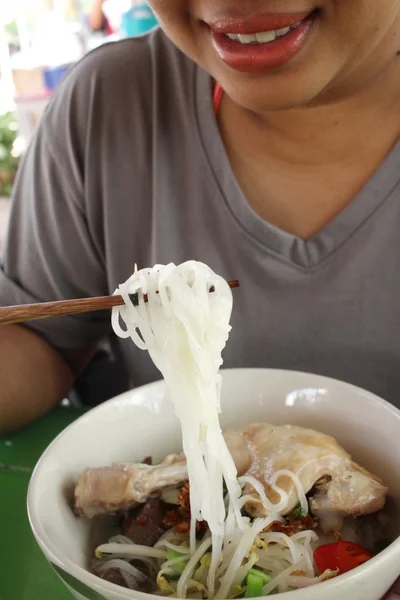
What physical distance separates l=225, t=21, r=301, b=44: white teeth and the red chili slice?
0.70 meters

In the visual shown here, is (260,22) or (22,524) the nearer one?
(260,22)

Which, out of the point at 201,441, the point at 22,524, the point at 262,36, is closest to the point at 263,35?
the point at 262,36

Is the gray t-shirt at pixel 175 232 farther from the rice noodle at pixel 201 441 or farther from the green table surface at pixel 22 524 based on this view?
the rice noodle at pixel 201 441

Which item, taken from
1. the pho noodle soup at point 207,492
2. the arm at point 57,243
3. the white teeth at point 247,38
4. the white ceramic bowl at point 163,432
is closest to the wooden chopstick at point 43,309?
the pho noodle soup at point 207,492

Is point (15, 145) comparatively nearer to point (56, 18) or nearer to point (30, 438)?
point (56, 18)

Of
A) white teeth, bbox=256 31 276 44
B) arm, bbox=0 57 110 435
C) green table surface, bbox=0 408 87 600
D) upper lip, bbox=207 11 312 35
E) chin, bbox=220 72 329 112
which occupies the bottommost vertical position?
green table surface, bbox=0 408 87 600

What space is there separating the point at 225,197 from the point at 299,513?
2.00ft

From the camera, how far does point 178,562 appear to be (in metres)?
0.80

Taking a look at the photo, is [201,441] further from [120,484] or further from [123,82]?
[123,82]

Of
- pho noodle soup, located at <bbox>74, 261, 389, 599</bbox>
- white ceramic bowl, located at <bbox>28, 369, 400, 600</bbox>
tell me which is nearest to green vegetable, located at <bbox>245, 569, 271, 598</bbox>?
pho noodle soup, located at <bbox>74, 261, 389, 599</bbox>

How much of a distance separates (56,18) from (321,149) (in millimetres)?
6677

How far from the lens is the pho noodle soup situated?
31.3 inches

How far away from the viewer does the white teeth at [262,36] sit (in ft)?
2.85

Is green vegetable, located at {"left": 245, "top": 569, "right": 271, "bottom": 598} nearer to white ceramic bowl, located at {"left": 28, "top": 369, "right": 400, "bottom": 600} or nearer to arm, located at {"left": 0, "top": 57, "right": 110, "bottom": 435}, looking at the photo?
white ceramic bowl, located at {"left": 28, "top": 369, "right": 400, "bottom": 600}
